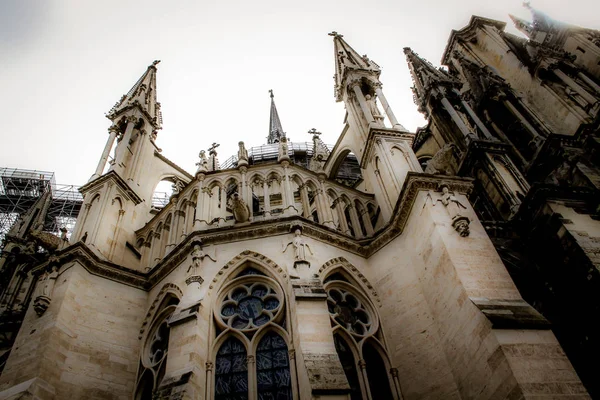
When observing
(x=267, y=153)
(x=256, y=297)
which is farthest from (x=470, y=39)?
(x=256, y=297)

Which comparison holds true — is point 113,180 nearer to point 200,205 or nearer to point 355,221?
point 200,205

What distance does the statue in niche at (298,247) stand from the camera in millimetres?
10141

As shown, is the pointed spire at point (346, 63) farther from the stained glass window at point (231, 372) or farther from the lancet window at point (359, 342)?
the stained glass window at point (231, 372)

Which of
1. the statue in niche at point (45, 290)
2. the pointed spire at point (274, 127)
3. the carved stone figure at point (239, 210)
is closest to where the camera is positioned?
the statue in niche at point (45, 290)

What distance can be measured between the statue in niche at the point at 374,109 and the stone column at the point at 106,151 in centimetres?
845

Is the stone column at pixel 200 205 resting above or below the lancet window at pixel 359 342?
above

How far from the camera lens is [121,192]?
45.1 feet

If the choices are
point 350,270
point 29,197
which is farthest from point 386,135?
point 29,197

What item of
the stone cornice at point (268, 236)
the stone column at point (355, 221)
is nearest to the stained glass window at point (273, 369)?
the stone cornice at point (268, 236)

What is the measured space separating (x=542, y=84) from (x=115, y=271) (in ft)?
60.4

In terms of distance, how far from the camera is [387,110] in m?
15.4

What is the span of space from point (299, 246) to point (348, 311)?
5.65ft

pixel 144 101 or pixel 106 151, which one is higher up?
pixel 144 101

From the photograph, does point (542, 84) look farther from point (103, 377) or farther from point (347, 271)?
point (103, 377)
